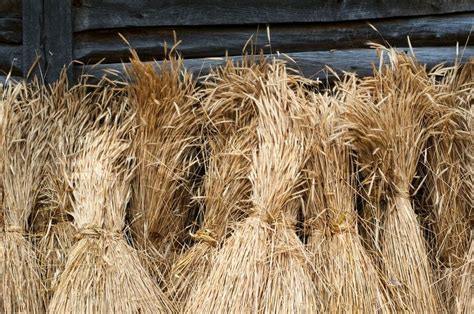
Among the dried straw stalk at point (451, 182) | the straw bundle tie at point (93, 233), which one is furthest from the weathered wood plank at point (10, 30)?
the dried straw stalk at point (451, 182)

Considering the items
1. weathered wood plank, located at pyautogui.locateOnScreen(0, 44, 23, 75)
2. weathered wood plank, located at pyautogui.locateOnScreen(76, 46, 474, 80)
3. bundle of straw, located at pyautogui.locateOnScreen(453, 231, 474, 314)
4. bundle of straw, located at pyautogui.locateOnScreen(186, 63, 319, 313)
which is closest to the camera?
bundle of straw, located at pyautogui.locateOnScreen(186, 63, 319, 313)

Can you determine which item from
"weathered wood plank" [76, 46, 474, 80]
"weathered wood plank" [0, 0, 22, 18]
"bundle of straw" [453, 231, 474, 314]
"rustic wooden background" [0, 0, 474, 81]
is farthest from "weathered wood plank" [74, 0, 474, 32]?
"bundle of straw" [453, 231, 474, 314]

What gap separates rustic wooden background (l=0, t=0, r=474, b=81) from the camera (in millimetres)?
3137

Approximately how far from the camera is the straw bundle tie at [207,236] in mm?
2818

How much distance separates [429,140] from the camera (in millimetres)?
2951

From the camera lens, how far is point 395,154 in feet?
9.26

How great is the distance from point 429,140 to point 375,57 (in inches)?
15.6

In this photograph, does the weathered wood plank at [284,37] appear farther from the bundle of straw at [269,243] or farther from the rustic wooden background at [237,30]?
the bundle of straw at [269,243]

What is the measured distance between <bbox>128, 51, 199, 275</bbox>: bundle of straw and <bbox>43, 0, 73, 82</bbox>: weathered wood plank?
37 centimetres

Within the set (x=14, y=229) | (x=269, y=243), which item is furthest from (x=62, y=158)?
(x=269, y=243)

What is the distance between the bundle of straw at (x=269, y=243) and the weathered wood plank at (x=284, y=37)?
0.35m

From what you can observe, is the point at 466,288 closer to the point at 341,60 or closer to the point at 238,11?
the point at 341,60

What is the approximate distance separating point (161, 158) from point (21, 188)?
20.2 inches

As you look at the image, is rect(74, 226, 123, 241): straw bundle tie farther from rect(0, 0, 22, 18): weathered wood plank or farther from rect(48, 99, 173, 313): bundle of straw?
rect(0, 0, 22, 18): weathered wood plank
